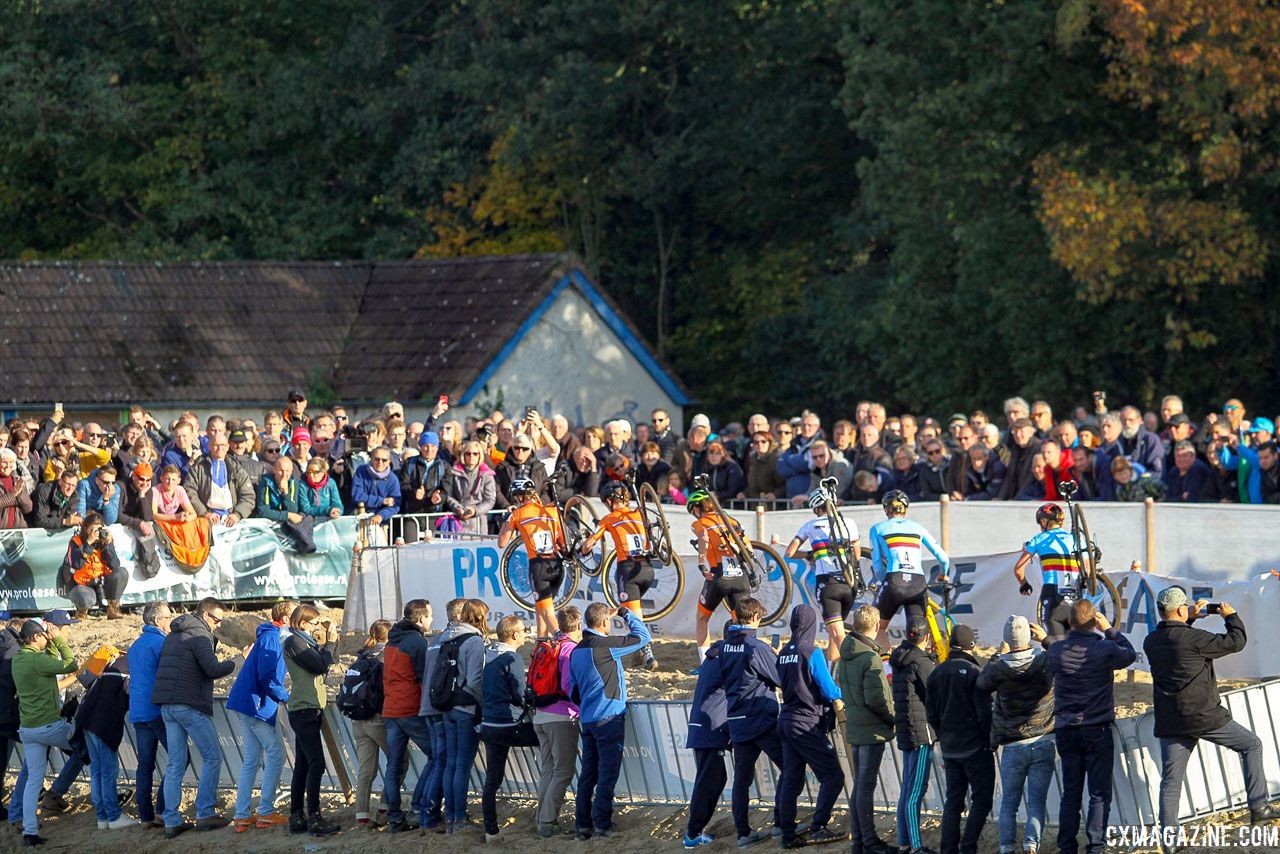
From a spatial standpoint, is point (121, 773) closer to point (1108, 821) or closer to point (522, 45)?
point (1108, 821)

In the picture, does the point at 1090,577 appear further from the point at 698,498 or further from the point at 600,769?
the point at 600,769

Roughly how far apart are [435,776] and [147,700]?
8.35 ft

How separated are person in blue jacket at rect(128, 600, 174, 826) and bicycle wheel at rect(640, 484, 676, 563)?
478 cm

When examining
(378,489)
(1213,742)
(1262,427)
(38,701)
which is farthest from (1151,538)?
(38,701)

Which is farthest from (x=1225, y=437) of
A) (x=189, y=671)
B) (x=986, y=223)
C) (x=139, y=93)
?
(x=139, y=93)

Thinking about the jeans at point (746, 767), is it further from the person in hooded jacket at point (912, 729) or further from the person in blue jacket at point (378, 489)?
the person in blue jacket at point (378, 489)

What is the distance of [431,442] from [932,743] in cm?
1075

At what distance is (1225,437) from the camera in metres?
21.8

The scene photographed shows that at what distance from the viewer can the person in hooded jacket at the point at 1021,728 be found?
13844 millimetres

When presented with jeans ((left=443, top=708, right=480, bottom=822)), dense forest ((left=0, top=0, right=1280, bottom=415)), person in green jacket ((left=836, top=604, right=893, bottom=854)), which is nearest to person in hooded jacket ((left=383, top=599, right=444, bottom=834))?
jeans ((left=443, top=708, right=480, bottom=822))

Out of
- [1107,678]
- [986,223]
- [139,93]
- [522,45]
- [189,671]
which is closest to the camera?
[1107,678]

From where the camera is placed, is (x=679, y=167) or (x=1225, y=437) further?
(x=679, y=167)

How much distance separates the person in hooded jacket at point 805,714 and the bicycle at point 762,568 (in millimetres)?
4755

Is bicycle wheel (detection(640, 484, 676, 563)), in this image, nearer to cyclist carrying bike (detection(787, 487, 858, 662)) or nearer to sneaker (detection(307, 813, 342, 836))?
cyclist carrying bike (detection(787, 487, 858, 662))
